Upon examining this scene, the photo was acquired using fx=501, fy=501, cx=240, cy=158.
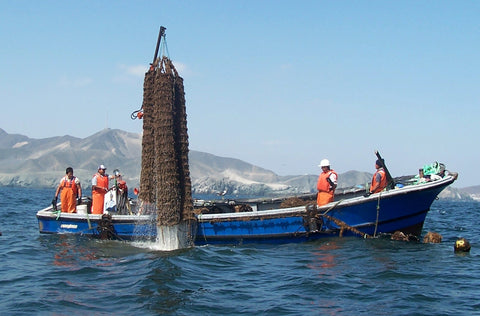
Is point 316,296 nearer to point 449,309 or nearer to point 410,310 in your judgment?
point 410,310

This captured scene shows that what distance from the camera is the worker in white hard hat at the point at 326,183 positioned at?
14375mm

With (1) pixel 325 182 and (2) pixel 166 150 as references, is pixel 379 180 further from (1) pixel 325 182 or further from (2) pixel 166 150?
(2) pixel 166 150

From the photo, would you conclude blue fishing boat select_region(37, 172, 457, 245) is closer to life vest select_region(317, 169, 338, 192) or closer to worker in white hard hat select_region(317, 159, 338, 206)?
worker in white hard hat select_region(317, 159, 338, 206)

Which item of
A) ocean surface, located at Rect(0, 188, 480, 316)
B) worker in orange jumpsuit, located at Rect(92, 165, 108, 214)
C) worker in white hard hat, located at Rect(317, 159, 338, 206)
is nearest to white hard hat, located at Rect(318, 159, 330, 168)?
worker in white hard hat, located at Rect(317, 159, 338, 206)

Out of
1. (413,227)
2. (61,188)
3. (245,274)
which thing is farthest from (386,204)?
(61,188)

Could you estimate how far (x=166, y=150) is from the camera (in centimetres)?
1356

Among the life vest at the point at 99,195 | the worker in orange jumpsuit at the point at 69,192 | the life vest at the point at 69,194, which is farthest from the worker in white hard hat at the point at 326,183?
the life vest at the point at 69,194

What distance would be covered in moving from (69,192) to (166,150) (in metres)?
5.14

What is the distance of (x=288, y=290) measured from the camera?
966 centimetres

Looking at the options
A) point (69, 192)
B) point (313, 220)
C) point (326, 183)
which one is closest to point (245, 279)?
point (313, 220)

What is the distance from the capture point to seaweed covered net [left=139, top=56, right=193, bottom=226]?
44.5ft

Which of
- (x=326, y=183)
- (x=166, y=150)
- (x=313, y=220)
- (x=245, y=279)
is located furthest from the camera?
(x=326, y=183)

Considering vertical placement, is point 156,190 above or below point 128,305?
above

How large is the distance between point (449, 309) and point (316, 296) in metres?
2.26
